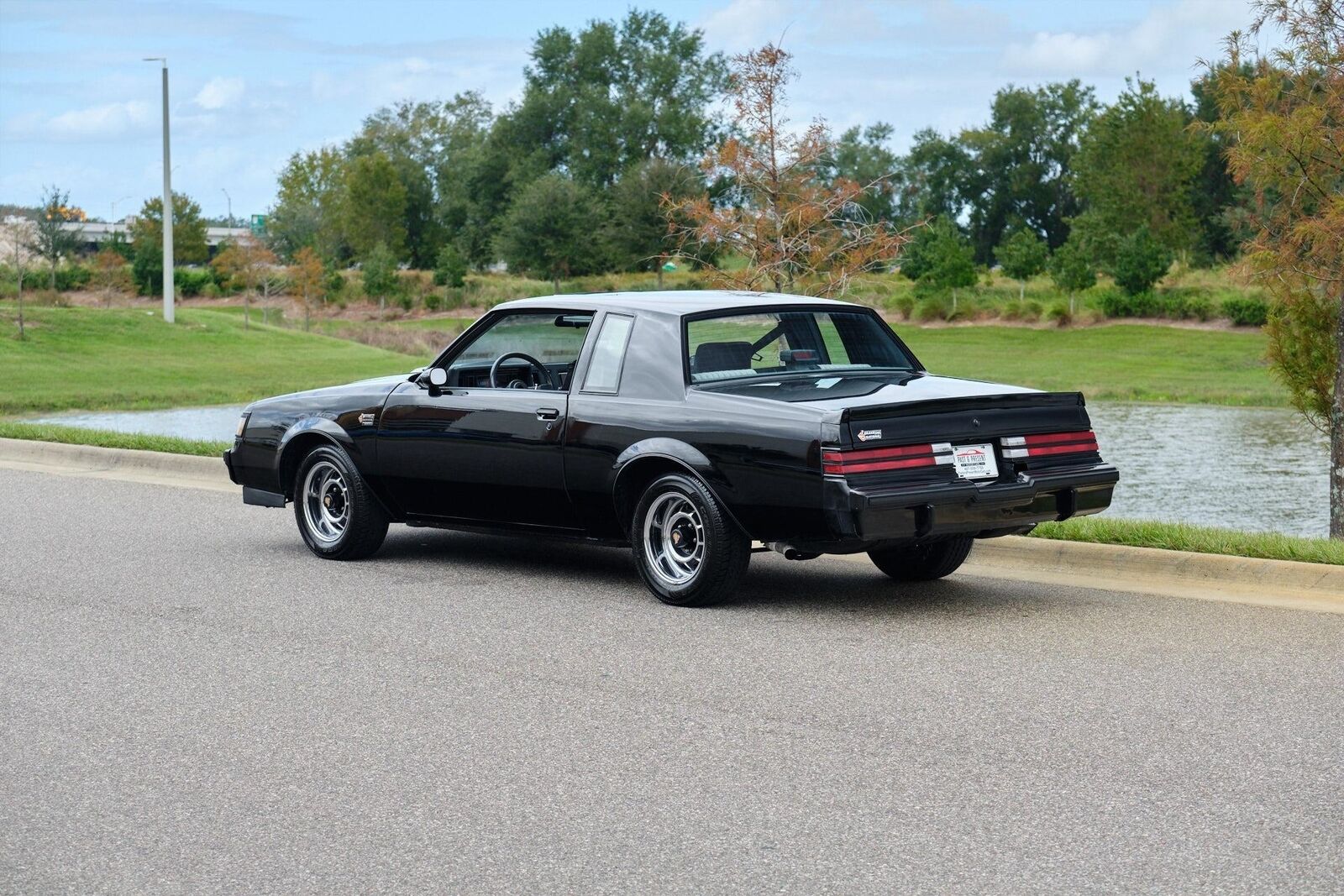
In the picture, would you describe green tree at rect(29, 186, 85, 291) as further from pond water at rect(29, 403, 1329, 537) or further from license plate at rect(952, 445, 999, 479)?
license plate at rect(952, 445, 999, 479)

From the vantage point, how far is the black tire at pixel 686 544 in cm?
835

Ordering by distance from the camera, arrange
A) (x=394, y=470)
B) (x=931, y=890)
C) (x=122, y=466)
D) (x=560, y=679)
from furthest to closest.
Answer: (x=122, y=466) → (x=394, y=470) → (x=560, y=679) → (x=931, y=890)

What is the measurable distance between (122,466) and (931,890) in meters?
13.0

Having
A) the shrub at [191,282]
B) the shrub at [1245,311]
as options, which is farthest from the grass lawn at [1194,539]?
the shrub at [191,282]

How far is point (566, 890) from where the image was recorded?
451 centimetres

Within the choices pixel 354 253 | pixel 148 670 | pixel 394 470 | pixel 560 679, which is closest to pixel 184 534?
pixel 394 470

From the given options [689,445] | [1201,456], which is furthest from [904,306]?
[689,445]

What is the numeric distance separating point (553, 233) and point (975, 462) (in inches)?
3003

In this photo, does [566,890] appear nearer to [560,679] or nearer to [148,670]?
[560,679]

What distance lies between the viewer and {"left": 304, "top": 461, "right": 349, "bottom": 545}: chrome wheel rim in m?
10.3

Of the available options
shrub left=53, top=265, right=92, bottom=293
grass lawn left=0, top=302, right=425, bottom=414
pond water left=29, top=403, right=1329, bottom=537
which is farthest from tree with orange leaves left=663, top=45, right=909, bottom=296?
shrub left=53, top=265, right=92, bottom=293

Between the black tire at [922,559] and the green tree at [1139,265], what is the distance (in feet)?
146

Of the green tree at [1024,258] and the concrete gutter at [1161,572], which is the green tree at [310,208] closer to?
the green tree at [1024,258]

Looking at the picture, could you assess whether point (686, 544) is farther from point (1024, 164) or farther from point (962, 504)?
point (1024, 164)
